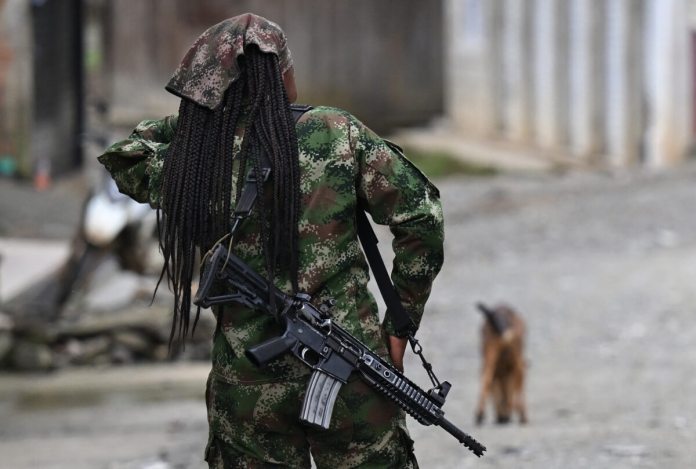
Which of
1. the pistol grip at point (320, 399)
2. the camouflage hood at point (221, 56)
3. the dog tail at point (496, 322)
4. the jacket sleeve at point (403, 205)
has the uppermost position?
the camouflage hood at point (221, 56)

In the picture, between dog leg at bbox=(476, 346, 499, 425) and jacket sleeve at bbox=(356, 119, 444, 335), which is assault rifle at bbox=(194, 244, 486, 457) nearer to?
jacket sleeve at bbox=(356, 119, 444, 335)

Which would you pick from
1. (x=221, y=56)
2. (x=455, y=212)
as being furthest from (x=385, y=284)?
(x=455, y=212)

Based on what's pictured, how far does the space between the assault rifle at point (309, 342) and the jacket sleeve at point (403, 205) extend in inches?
9.4

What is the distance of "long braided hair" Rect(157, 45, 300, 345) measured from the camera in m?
3.56

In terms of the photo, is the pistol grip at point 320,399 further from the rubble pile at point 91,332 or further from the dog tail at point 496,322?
the rubble pile at point 91,332

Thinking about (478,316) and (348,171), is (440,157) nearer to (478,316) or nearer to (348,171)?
(478,316)

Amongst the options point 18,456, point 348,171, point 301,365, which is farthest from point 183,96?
point 18,456

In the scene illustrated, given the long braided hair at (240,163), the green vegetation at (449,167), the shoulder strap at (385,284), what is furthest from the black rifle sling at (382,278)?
the green vegetation at (449,167)

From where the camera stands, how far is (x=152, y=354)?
9273mm

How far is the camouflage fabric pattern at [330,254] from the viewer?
140 inches

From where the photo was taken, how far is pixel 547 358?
9469 millimetres

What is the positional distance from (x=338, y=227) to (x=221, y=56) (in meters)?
0.51

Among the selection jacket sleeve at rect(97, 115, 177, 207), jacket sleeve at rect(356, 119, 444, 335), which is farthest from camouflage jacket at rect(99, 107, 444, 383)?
jacket sleeve at rect(97, 115, 177, 207)

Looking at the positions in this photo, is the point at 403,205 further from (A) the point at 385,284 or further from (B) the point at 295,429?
(B) the point at 295,429
